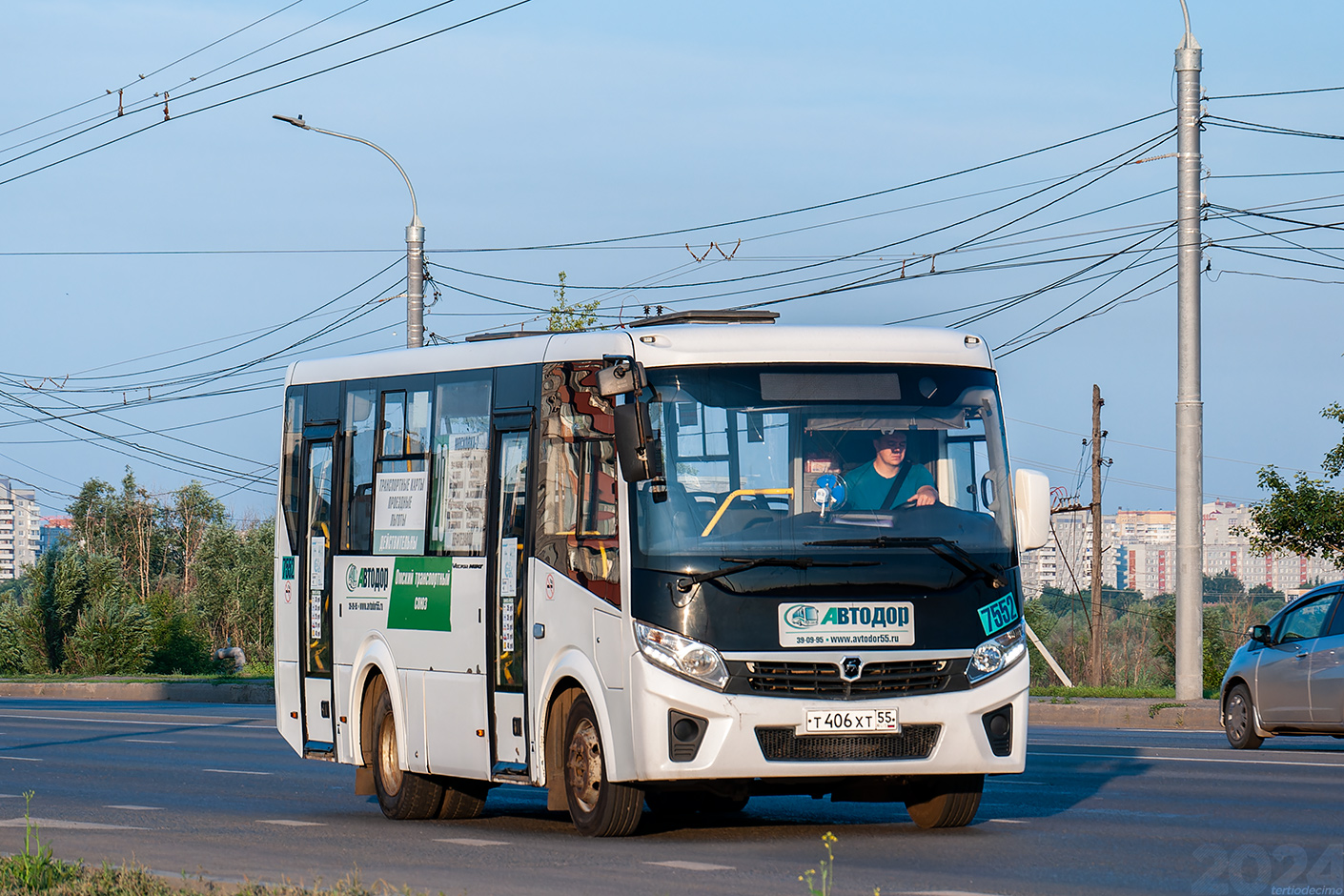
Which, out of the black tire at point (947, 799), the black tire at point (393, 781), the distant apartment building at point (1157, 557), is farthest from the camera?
the distant apartment building at point (1157, 557)

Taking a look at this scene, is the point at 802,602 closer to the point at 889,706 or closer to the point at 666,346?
the point at 889,706

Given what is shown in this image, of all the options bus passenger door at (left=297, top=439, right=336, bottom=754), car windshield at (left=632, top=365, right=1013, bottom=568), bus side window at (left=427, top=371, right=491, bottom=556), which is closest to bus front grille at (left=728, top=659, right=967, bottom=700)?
car windshield at (left=632, top=365, right=1013, bottom=568)

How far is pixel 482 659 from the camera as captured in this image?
11.8m

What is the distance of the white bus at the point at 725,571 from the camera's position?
33.7 feet

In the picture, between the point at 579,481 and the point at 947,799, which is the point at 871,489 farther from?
the point at 947,799

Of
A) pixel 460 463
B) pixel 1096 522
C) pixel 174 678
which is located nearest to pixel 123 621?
pixel 174 678

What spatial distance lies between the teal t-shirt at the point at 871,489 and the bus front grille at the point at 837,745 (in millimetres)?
1242

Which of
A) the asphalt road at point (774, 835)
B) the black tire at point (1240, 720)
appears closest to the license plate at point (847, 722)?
the asphalt road at point (774, 835)

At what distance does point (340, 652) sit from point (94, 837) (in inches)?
94.5

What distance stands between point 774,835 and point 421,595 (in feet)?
9.50

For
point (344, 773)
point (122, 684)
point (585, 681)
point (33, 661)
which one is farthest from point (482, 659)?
point (33, 661)

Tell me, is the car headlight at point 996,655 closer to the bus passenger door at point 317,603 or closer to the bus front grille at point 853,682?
the bus front grille at point 853,682

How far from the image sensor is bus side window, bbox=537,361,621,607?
10734 mm

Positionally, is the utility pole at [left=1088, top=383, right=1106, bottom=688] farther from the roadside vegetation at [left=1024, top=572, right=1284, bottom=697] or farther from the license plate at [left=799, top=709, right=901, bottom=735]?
the license plate at [left=799, top=709, right=901, bottom=735]
